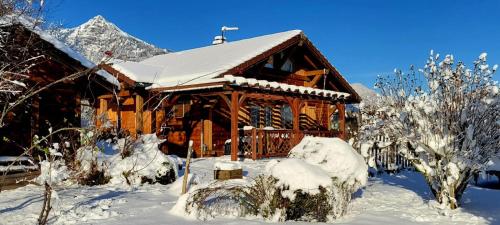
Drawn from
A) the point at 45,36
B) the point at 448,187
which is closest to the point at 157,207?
the point at 448,187

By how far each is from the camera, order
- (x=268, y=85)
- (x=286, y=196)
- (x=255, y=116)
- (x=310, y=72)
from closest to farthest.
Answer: (x=286, y=196) < (x=268, y=85) < (x=255, y=116) < (x=310, y=72)

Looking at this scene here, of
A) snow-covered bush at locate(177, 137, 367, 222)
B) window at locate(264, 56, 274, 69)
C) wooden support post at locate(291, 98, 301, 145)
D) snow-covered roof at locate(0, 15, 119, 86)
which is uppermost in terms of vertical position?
window at locate(264, 56, 274, 69)

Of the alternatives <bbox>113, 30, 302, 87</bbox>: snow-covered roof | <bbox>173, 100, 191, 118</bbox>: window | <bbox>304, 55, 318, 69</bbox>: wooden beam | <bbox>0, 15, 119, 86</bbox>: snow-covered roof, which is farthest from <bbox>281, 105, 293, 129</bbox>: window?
<bbox>0, 15, 119, 86</bbox>: snow-covered roof


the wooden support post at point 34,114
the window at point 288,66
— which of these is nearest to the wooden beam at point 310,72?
the window at point 288,66

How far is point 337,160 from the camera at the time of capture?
7.02m

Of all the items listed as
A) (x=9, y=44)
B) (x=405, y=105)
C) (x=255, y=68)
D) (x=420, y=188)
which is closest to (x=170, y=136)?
(x=255, y=68)

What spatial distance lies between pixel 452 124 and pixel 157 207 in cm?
486

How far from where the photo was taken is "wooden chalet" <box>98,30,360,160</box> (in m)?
14.3

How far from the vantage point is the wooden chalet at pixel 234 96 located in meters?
14.3

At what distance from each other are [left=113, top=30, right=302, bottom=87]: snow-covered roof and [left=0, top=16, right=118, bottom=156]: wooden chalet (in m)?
2.55

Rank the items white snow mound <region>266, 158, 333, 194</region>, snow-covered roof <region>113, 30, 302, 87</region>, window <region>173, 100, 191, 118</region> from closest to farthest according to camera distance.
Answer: white snow mound <region>266, 158, 333, 194</region>
snow-covered roof <region>113, 30, 302, 87</region>
window <region>173, 100, 191, 118</region>

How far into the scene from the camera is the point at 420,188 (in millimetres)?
10180

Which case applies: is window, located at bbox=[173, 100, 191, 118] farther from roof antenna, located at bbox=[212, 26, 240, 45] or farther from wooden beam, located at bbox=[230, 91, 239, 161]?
roof antenna, located at bbox=[212, 26, 240, 45]

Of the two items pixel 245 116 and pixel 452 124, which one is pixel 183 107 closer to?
pixel 245 116
